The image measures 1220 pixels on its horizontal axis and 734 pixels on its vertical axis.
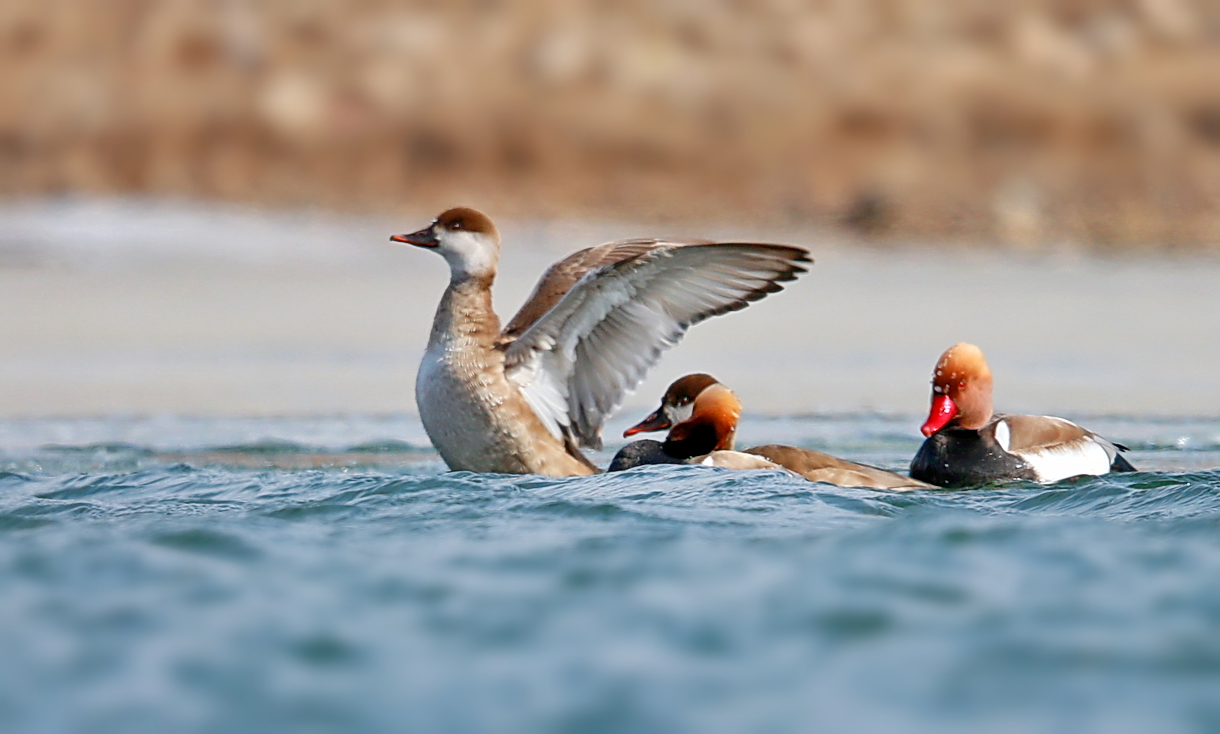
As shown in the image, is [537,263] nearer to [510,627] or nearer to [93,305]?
[93,305]

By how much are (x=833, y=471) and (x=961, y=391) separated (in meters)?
0.79

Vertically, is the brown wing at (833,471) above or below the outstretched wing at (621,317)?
below

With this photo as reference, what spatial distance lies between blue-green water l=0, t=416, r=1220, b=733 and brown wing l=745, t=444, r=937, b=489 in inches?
17.9

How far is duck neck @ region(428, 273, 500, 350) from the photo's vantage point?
6.79m

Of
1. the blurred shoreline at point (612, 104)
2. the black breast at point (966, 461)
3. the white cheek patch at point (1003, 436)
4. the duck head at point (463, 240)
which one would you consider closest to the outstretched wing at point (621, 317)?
the duck head at point (463, 240)

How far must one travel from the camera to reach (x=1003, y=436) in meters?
6.79

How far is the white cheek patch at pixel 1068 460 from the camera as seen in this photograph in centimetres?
664

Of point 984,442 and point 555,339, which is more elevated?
point 555,339

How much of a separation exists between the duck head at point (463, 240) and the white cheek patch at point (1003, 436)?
2105 millimetres

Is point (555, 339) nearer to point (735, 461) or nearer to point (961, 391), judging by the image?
point (735, 461)

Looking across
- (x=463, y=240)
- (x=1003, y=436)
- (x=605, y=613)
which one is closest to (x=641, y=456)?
(x=463, y=240)

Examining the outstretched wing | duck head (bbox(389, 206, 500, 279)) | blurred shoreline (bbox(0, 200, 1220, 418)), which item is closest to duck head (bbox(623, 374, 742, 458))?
the outstretched wing

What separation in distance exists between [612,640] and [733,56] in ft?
97.4

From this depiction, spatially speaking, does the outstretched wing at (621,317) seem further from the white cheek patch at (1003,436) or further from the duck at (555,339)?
the white cheek patch at (1003,436)
